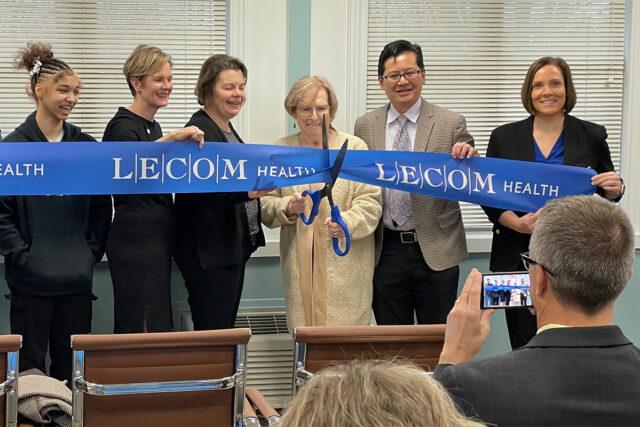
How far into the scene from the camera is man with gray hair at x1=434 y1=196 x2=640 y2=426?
190 centimetres

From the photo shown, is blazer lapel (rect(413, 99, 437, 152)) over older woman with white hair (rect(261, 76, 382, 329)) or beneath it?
over

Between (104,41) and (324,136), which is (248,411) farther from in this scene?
(104,41)

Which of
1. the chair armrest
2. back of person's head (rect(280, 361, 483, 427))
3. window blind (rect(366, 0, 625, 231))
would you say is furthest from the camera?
window blind (rect(366, 0, 625, 231))

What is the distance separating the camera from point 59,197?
4.10 meters

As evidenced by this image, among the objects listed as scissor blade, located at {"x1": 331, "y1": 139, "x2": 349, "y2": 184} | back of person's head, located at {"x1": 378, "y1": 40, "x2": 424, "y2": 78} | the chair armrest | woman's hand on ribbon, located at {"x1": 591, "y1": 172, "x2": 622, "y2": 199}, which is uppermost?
back of person's head, located at {"x1": 378, "y1": 40, "x2": 424, "y2": 78}

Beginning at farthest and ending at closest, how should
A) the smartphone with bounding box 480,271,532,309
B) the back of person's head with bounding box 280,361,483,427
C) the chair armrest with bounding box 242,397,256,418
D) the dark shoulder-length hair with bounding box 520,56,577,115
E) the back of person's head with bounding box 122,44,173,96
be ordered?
the dark shoulder-length hair with bounding box 520,56,577,115 → the back of person's head with bounding box 122,44,173,96 → the chair armrest with bounding box 242,397,256,418 → the smartphone with bounding box 480,271,532,309 → the back of person's head with bounding box 280,361,483,427

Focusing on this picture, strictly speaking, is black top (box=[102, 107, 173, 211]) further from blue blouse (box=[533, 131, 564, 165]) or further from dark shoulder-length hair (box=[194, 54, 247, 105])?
blue blouse (box=[533, 131, 564, 165])

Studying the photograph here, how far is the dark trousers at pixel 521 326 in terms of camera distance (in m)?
4.50

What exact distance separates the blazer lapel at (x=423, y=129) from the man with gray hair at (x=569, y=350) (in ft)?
7.83

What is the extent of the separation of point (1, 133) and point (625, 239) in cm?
373

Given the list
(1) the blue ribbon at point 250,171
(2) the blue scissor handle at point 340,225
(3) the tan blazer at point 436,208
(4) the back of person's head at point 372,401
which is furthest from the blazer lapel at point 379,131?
(4) the back of person's head at point 372,401

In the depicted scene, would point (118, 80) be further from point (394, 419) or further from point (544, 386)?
point (394, 419)

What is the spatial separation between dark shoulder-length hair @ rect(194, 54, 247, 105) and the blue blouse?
1447 mm

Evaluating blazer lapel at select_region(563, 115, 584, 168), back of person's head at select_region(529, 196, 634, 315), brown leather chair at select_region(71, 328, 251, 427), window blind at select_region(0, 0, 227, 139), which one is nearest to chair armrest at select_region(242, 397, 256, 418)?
brown leather chair at select_region(71, 328, 251, 427)
